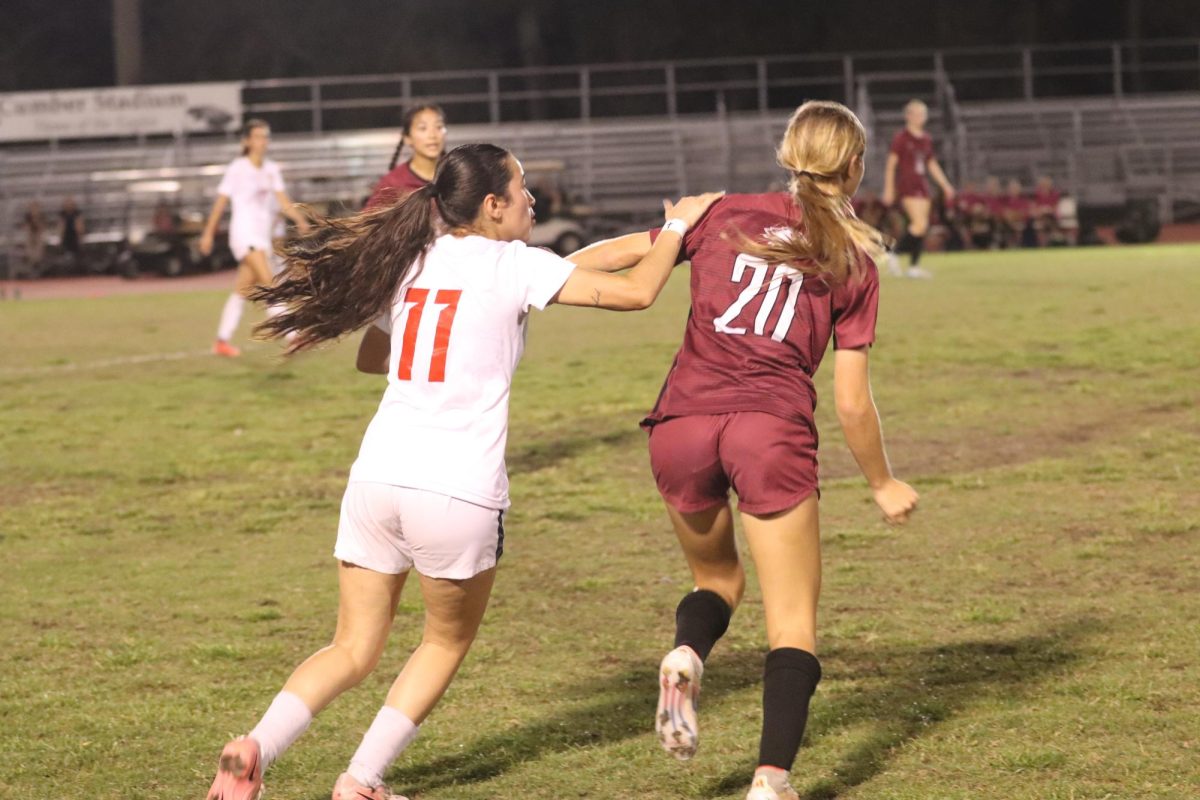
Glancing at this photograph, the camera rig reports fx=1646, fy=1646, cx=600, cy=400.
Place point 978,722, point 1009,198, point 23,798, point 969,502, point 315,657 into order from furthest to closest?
point 1009,198 → point 969,502 → point 978,722 → point 23,798 → point 315,657

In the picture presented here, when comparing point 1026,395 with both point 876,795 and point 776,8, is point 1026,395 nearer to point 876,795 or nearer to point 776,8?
point 876,795

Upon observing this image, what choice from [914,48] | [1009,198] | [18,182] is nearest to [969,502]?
[1009,198]

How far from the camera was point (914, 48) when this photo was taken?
47531 millimetres

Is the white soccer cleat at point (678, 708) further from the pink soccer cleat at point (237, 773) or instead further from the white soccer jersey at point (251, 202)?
the white soccer jersey at point (251, 202)

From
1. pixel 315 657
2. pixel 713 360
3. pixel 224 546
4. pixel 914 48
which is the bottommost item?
pixel 224 546

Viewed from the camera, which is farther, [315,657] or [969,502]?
[969,502]

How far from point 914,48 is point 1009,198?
1901cm

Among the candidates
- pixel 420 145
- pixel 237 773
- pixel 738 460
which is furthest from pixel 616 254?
pixel 420 145

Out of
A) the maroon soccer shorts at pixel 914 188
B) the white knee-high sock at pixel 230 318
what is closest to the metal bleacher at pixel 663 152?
the maroon soccer shorts at pixel 914 188

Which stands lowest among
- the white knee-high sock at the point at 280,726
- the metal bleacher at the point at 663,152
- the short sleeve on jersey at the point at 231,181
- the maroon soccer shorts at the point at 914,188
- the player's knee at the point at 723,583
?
the white knee-high sock at the point at 280,726

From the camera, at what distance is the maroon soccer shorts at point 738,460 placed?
4.20m

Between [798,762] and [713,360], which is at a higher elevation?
[713,360]

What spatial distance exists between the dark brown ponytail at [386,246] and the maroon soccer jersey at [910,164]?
56.1 ft

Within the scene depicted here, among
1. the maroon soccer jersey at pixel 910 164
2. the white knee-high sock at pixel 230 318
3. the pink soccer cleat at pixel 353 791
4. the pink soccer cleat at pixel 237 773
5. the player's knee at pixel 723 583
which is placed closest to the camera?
the pink soccer cleat at pixel 237 773
